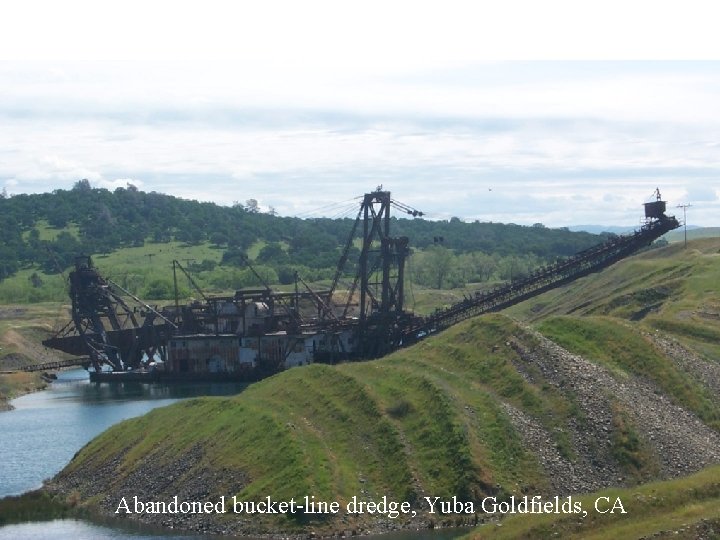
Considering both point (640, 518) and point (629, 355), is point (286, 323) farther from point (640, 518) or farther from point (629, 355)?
point (640, 518)

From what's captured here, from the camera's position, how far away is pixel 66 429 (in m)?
87.2

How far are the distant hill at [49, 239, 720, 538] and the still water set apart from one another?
7.24 feet

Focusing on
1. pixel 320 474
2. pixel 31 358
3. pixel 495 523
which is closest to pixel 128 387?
pixel 31 358

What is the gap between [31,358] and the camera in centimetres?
15425

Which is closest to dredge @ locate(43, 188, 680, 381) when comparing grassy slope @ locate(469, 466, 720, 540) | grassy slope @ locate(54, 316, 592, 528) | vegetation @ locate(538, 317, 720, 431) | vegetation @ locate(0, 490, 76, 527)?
vegetation @ locate(538, 317, 720, 431)

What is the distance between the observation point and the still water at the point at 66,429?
176 feet

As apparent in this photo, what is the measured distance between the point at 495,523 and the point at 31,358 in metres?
119

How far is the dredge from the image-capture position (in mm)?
112312

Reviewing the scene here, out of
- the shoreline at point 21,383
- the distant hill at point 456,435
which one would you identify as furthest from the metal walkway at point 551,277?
the shoreline at point 21,383

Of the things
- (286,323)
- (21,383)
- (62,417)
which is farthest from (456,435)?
(21,383)

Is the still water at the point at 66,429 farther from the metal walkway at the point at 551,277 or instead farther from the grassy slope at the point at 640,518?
the metal walkway at the point at 551,277

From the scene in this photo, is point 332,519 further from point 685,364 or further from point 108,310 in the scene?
point 108,310

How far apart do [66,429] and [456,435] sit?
41.9 m

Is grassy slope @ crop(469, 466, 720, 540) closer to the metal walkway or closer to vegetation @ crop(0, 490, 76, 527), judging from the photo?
vegetation @ crop(0, 490, 76, 527)
